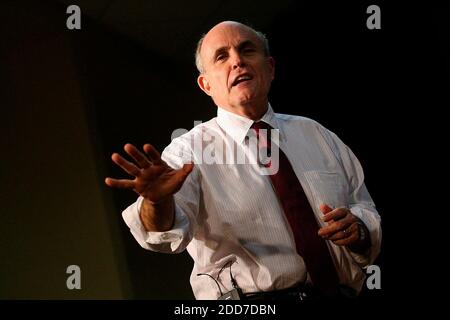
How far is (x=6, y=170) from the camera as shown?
1725 millimetres

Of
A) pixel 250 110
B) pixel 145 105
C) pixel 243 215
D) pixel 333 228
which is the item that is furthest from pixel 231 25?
pixel 333 228

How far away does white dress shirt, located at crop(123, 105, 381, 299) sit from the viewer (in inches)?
47.3

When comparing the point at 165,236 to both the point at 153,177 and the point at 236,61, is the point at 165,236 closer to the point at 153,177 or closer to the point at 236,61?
the point at 153,177

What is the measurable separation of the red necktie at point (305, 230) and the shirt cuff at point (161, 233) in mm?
262

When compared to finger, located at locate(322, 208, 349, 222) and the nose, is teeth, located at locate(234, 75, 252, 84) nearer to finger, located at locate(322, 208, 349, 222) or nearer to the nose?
the nose

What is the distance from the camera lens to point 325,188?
1.35 m

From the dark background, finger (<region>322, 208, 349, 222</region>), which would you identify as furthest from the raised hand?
the dark background

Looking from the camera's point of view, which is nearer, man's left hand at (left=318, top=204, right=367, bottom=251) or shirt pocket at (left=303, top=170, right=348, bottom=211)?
man's left hand at (left=318, top=204, right=367, bottom=251)

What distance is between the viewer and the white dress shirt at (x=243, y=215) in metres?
1.20

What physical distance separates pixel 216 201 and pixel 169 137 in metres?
0.57

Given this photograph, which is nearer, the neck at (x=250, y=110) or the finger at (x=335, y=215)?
the finger at (x=335, y=215)

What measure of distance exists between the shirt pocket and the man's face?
0.78ft

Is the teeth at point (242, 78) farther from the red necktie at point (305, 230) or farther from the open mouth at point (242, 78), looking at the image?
the red necktie at point (305, 230)

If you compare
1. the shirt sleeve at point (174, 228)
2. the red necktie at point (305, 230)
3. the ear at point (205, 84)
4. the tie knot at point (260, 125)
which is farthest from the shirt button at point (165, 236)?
the ear at point (205, 84)
